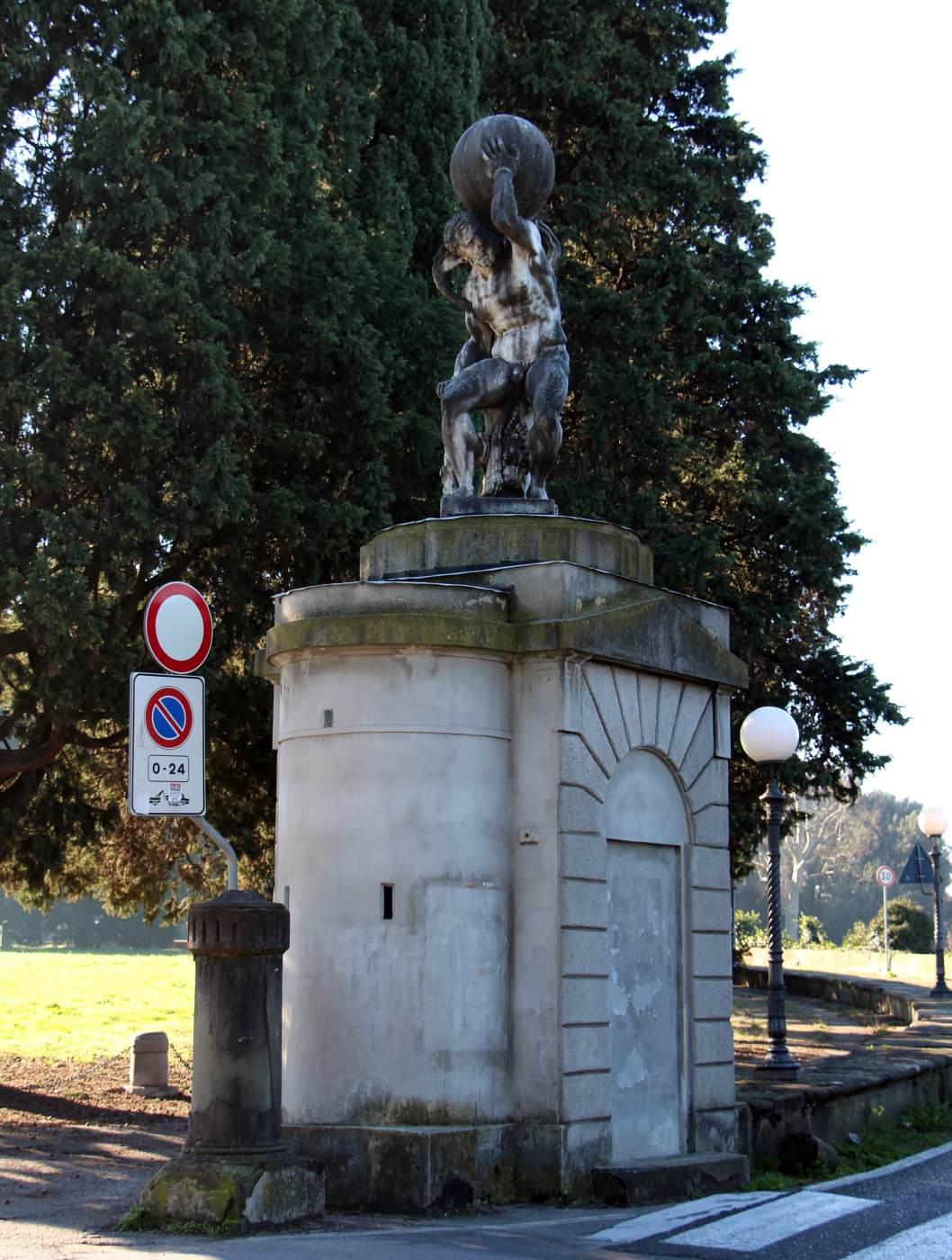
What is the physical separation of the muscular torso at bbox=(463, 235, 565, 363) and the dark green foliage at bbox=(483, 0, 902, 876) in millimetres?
8832

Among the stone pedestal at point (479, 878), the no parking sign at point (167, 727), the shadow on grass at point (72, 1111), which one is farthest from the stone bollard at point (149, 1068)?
the no parking sign at point (167, 727)

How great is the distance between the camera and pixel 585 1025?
32.4 ft

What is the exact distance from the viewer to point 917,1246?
8.22 meters

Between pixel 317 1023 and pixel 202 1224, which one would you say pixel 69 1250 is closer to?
pixel 202 1224

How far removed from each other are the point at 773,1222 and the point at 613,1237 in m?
1.05

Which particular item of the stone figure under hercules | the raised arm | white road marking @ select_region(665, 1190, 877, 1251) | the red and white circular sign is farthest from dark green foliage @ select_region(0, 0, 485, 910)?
white road marking @ select_region(665, 1190, 877, 1251)

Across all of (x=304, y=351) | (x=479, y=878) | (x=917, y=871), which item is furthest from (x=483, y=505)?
(x=917, y=871)

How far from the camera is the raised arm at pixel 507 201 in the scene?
450 inches

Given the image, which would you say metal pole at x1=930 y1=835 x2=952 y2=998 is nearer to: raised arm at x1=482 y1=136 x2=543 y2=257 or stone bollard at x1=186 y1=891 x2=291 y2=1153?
raised arm at x1=482 y1=136 x2=543 y2=257

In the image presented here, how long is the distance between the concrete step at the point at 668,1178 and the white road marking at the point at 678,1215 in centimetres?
17

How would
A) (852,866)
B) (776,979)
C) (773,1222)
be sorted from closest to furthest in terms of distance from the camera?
(773,1222) < (776,979) < (852,866)

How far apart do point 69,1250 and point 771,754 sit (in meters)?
7.57

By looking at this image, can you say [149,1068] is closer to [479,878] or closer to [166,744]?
[479,878]

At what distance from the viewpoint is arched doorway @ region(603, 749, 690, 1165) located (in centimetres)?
1038
